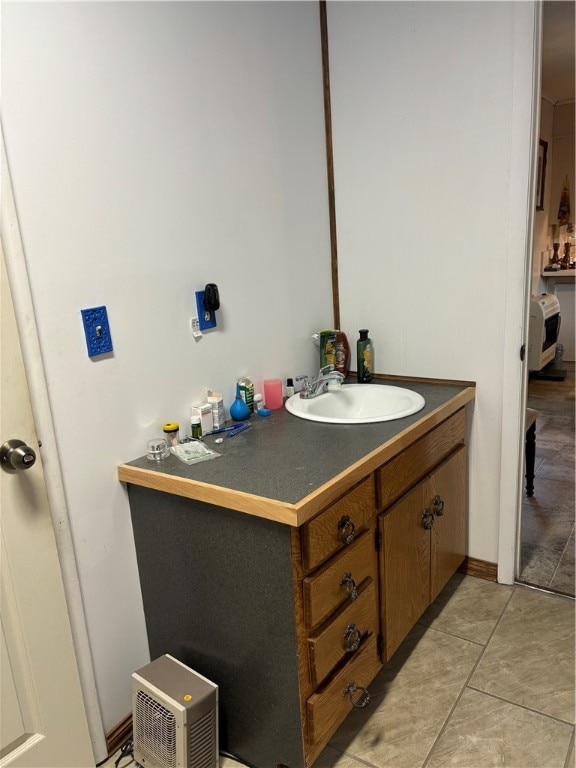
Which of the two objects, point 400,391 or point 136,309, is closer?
point 136,309

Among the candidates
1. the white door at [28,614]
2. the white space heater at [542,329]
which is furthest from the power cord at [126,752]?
the white space heater at [542,329]

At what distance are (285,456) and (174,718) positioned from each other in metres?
0.68

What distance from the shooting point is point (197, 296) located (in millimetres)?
1736

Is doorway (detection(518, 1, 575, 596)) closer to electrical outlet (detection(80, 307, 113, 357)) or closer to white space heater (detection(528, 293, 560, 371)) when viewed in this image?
white space heater (detection(528, 293, 560, 371))

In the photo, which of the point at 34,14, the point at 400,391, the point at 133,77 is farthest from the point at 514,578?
the point at 34,14

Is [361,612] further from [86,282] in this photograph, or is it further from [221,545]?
[86,282]

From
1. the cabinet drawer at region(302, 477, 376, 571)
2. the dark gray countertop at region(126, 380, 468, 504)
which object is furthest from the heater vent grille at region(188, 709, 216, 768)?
the dark gray countertop at region(126, 380, 468, 504)

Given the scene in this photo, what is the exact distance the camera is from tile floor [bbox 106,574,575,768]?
59.5 inches

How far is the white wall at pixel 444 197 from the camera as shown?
1891mm

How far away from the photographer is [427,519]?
183cm

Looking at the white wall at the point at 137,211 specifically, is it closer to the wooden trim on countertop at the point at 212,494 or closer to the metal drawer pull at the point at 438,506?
the wooden trim on countertop at the point at 212,494

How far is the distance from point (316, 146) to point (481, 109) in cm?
61

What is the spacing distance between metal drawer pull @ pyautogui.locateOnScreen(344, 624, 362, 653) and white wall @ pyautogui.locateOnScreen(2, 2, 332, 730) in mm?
605

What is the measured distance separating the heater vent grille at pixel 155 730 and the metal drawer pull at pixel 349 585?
0.51m
